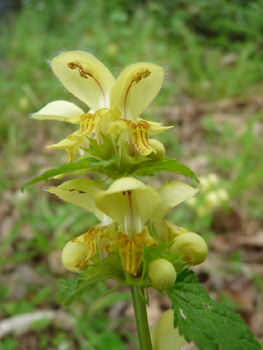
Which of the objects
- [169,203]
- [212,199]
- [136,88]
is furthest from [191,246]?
[212,199]

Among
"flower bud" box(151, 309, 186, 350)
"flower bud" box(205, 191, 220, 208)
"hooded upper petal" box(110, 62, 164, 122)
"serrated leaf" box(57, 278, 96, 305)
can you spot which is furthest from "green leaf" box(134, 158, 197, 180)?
"flower bud" box(205, 191, 220, 208)

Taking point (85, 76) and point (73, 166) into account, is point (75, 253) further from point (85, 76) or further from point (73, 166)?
point (85, 76)

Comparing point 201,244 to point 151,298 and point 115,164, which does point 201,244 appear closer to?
point 115,164

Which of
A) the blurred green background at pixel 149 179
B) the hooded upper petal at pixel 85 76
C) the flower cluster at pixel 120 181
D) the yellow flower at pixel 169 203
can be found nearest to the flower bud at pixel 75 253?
the flower cluster at pixel 120 181

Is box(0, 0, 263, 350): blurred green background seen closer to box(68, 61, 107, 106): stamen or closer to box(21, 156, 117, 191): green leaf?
box(68, 61, 107, 106): stamen

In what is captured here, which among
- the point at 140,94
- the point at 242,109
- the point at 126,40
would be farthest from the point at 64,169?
the point at 126,40

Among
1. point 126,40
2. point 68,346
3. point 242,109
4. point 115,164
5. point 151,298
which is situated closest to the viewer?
point 115,164
